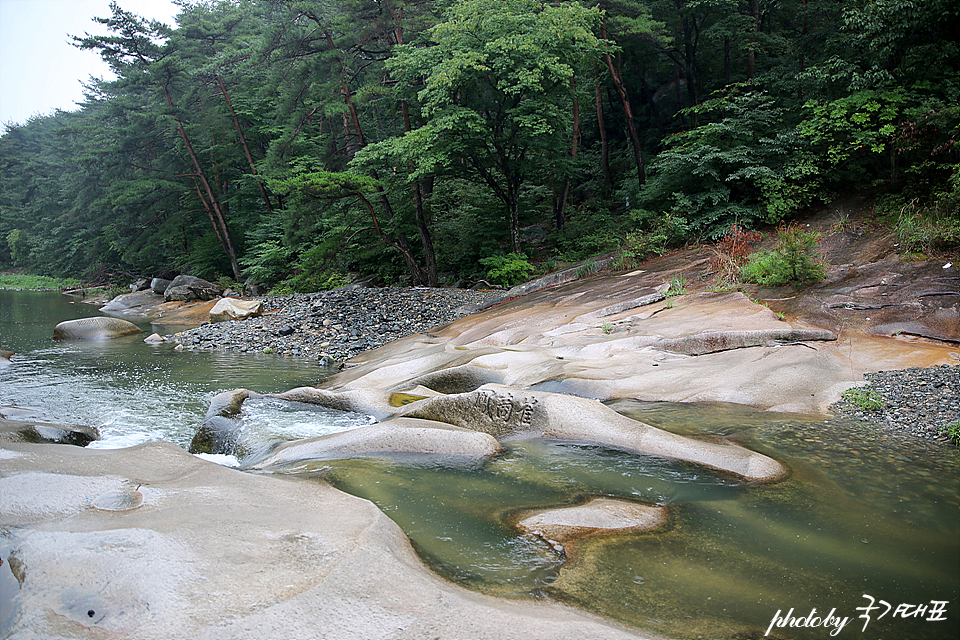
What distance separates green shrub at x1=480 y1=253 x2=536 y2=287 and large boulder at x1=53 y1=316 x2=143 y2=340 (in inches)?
413

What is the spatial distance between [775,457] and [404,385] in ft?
16.2

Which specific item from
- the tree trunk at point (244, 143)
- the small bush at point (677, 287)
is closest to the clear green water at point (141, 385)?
the small bush at point (677, 287)

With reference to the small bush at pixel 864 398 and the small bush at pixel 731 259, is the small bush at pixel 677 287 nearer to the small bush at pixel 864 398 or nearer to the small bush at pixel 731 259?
the small bush at pixel 731 259

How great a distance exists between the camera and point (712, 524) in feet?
12.3

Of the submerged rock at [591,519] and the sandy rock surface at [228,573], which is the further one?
the submerged rock at [591,519]

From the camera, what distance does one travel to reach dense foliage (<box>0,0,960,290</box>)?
13039 mm

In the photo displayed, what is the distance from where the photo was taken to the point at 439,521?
3957 millimetres

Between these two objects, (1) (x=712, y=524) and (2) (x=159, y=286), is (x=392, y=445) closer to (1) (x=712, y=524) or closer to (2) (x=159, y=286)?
(1) (x=712, y=524)

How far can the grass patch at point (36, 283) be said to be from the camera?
1519 inches

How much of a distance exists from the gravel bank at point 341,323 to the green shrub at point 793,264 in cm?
710

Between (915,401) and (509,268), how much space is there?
12.0 meters

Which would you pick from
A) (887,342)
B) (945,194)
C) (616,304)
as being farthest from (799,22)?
(887,342)

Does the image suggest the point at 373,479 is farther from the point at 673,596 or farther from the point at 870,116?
the point at 870,116

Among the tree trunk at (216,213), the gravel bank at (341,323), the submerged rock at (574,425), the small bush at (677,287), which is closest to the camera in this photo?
the submerged rock at (574,425)
